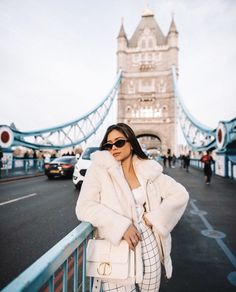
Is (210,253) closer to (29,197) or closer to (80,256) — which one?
(80,256)

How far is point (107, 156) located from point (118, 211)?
0.39 meters

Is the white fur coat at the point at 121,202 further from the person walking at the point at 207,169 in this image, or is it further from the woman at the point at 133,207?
the person walking at the point at 207,169

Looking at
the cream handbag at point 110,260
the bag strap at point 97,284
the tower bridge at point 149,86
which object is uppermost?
the tower bridge at point 149,86

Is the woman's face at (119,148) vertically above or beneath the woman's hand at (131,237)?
above

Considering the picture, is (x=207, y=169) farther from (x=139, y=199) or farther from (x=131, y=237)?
(x=131, y=237)

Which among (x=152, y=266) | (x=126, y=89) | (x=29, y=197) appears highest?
(x=126, y=89)

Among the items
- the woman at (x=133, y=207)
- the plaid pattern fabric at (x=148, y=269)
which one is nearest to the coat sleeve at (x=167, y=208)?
the woman at (x=133, y=207)

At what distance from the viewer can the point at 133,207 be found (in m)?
1.52

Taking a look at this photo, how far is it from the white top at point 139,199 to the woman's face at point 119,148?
0.27 m

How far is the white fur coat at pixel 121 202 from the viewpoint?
142 centimetres

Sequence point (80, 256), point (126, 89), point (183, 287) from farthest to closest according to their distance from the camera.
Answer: point (126, 89)
point (80, 256)
point (183, 287)

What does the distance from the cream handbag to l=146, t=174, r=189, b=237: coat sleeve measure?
0.26m

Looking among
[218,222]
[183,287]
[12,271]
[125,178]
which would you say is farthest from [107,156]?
[218,222]

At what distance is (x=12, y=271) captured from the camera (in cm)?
271
